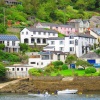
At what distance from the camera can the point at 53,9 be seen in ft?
383

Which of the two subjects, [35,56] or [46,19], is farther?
[46,19]

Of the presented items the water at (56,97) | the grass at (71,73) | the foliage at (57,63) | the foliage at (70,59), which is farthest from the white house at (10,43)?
the water at (56,97)

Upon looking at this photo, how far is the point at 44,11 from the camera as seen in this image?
11406 cm

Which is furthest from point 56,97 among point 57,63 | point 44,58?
point 44,58

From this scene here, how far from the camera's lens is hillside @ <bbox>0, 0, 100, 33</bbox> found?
105938 millimetres

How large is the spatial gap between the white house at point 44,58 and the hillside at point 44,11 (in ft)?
Result: 39.2

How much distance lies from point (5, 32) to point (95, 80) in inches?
988

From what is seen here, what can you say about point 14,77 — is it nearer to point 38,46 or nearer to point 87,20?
point 38,46

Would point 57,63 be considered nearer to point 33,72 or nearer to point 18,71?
point 33,72

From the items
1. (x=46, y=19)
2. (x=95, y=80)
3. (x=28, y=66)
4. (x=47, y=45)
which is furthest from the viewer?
(x=46, y=19)

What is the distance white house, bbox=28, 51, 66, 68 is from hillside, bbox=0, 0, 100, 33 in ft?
39.2

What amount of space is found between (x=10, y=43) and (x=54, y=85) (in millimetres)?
16342

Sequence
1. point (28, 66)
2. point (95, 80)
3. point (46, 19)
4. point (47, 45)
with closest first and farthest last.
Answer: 1. point (95, 80)
2. point (28, 66)
3. point (47, 45)
4. point (46, 19)

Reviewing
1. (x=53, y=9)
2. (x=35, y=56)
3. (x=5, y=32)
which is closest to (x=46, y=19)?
(x=53, y=9)
